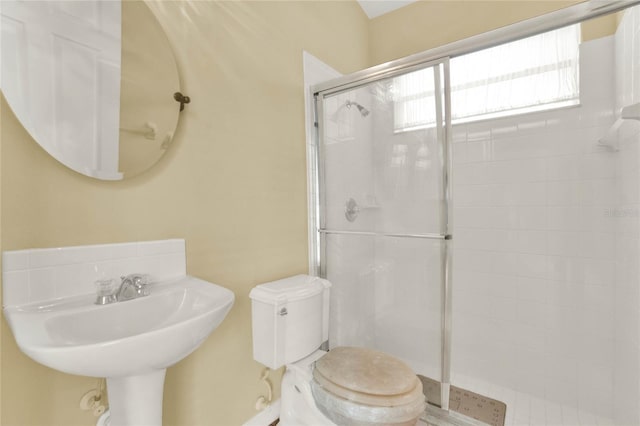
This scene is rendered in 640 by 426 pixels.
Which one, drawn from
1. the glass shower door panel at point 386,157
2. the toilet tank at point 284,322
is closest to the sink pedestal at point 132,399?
the toilet tank at point 284,322

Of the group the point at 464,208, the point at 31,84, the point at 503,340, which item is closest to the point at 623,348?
the point at 503,340

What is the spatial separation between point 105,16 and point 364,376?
154 centimetres

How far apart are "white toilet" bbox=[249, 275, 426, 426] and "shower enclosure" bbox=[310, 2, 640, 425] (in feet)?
1.50

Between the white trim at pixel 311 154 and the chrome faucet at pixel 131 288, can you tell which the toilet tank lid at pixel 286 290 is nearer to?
the white trim at pixel 311 154

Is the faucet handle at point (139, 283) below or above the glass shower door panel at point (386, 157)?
below

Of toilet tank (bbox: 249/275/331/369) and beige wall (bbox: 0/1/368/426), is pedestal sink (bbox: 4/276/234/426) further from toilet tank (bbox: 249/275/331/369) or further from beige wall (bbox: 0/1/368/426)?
toilet tank (bbox: 249/275/331/369)

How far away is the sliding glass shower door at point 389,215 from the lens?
1503 millimetres

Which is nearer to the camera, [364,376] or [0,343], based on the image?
[0,343]

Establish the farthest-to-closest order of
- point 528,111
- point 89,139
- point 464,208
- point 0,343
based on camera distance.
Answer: point 464,208
point 528,111
point 89,139
point 0,343

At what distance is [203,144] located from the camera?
1.26m

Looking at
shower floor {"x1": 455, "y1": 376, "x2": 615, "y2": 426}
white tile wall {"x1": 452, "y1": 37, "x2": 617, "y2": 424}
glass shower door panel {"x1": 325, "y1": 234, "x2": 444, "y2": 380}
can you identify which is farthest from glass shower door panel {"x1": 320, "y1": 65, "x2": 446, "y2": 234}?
shower floor {"x1": 455, "y1": 376, "x2": 615, "y2": 426}

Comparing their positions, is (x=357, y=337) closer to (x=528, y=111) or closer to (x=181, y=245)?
(x=181, y=245)

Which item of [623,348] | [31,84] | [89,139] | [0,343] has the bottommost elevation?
[623,348]

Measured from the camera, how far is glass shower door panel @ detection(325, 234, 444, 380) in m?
1.68
